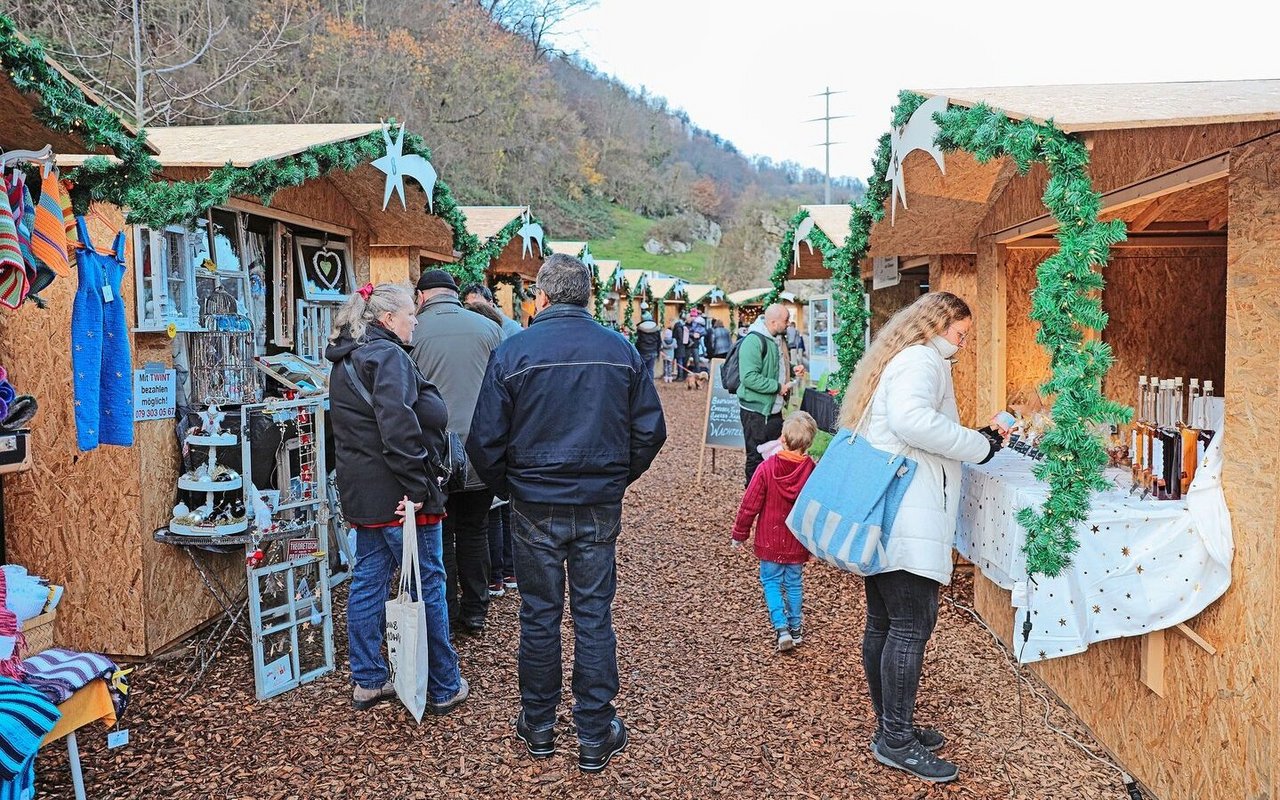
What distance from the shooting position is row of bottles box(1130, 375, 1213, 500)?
3.01 m

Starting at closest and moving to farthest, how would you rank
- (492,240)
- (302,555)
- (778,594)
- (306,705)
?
(306,705)
(302,555)
(778,594)
(492,240)

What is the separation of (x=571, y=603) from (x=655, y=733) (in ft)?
2.56

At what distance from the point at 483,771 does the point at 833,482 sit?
5.60 feet

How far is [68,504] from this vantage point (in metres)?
4.08

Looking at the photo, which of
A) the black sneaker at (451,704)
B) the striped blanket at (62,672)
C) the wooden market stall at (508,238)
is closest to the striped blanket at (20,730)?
the striped blanket at (62,672)

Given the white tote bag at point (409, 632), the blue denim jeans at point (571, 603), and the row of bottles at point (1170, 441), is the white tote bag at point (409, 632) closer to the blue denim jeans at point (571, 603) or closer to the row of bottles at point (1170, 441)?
the blue denim jeans at point (571, 603)

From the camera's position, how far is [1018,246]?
507 centimetres

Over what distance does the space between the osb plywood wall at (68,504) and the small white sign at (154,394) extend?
0.69ft

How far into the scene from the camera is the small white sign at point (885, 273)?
25.5 feet

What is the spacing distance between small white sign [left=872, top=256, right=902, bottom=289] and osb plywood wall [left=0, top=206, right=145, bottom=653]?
6118 mm

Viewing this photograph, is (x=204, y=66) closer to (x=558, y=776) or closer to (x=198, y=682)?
(x=198, y=682)

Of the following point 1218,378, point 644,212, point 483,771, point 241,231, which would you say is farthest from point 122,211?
point 644,212

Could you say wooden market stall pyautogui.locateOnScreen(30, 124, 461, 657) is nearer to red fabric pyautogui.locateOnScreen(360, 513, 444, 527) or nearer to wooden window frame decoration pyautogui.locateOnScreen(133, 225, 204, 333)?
wooden window frame decoration pyautogui.locateOnScreen(133, 225, 204, 333)

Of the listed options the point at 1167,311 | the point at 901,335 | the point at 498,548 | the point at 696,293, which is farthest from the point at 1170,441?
the point at 696,293
